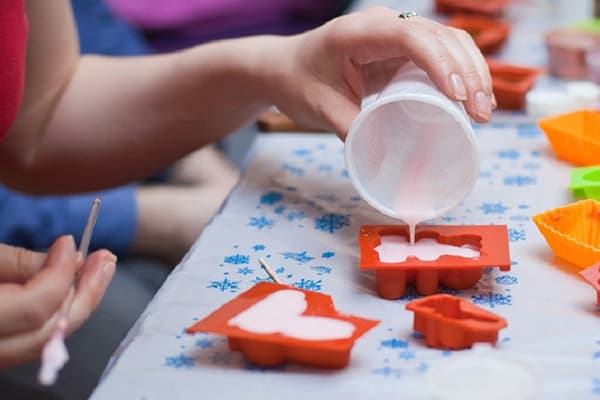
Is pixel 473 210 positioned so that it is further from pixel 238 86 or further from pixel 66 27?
pixel 66 27

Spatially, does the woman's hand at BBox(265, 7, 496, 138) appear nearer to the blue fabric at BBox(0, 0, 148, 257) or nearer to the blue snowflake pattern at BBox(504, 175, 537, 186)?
the blue snowflake pattern at BBox(504, 175, 537, 186)

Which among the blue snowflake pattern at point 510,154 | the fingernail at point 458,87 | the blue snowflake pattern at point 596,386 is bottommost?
the blue snowflake pattern at point 510,154

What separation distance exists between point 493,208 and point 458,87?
0.16 metres

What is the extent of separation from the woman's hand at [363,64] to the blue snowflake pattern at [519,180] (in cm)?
16

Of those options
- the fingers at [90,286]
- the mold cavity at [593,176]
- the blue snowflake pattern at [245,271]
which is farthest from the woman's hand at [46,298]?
the mold cavity at [593,176]

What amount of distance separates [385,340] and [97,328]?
580 mm

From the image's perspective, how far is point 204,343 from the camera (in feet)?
2.00

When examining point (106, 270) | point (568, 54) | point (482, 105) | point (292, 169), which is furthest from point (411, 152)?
point (568, 54)

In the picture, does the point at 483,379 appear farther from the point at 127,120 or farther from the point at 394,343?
the point at 127,120

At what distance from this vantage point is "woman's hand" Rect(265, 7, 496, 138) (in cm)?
71

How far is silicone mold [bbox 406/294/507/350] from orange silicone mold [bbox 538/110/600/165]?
0.33 metres

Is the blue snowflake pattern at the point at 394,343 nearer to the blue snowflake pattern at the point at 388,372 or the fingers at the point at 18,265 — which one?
the blue snowflake pattern at the point at 388,372

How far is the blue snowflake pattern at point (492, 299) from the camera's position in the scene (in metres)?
0.65

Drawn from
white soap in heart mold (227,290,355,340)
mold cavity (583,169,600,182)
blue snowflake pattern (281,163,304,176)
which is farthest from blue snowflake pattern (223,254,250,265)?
mold cavity (583,169,600,182)
